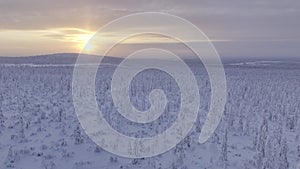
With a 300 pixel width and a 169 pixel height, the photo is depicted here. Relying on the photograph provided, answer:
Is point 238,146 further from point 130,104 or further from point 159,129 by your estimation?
point 130,104

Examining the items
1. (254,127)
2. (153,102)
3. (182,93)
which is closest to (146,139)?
(254,127)

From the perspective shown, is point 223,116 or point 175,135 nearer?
point 175,135

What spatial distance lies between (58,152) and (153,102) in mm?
7788

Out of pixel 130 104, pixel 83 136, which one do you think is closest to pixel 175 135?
pixel 83 136

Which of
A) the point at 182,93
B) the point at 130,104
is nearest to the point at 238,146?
the point at 130,104

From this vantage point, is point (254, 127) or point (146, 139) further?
point (254, 127)

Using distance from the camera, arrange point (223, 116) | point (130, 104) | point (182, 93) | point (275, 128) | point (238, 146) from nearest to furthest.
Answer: point (238, 146), point (275, 128), point (223, 116), point (130, 104), point (182, 93)

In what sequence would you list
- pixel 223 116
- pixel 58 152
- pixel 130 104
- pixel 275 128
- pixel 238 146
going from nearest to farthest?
1. pixel 58 152
2. pixel 238 146
3. pixel 275 128
4. pixel 223 116
5. pixel 130 104

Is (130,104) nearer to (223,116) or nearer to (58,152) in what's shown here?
(223,116)

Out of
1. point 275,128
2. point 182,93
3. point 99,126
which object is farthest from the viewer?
point 182,93

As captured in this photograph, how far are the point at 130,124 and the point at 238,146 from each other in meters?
3.74

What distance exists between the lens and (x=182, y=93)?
20.9 metres

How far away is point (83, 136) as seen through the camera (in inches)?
444

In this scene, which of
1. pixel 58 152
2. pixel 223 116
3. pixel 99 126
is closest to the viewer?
pixel 58 152
